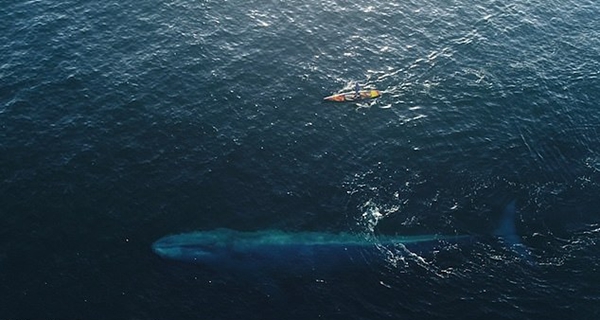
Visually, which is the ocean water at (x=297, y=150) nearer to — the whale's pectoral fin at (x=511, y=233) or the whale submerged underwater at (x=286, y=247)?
the whale's pectoral fin at (x=511, y=233)

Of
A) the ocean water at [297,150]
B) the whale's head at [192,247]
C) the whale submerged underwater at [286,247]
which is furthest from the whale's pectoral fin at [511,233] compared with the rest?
the whale's head at [192,247]

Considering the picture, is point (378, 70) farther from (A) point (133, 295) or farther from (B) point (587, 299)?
(A) point (133, 295)

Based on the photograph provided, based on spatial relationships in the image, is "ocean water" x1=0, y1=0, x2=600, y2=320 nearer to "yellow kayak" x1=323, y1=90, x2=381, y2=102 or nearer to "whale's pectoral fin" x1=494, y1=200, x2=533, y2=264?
"whale's pectoral fin" x1=494, y1=200, x2=533, y2=264

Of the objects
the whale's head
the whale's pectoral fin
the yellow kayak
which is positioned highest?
the yellow kayak

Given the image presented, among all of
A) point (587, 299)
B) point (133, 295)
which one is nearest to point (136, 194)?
Answer: point (133, 295)

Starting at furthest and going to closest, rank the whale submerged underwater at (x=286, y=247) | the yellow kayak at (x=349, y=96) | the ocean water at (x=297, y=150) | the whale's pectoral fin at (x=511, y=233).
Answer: the yellow kayak at (x=349, y=96) → the whale's pectoral fin at (x=511, y=233) → the whale submerged underwater at (x=286, y=247) → the ocean water at (x=297, y=150)

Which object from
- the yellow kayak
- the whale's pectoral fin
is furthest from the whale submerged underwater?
the yellow kayak
